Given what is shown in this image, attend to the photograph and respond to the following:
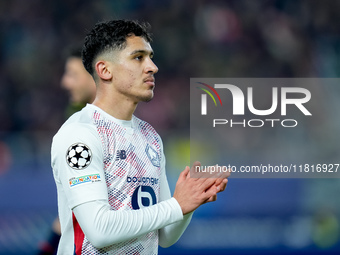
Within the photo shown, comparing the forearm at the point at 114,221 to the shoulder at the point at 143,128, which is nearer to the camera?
the forearm at the point at 114,221

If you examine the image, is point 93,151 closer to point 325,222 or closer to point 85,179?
point 85,179

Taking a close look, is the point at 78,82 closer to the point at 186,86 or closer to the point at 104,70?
the point at 104,70

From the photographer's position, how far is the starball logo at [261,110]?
7.02 m

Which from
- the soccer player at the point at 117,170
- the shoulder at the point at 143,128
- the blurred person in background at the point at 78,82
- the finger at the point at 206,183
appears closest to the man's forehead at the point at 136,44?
the soccer player at the point at 117,170

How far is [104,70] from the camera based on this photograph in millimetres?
2766

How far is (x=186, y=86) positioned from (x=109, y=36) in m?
4.99

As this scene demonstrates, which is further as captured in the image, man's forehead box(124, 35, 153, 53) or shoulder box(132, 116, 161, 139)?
shoulder box(132, 116, 161, 139)

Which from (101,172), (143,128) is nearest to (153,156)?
(143,128)

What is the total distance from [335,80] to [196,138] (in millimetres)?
2258

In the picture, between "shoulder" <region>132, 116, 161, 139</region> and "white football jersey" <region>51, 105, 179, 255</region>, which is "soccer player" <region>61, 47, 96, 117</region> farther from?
"white football jersey" <region>51, 105, 179, 255</region>

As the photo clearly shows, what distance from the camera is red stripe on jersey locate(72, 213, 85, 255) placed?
2.50 m

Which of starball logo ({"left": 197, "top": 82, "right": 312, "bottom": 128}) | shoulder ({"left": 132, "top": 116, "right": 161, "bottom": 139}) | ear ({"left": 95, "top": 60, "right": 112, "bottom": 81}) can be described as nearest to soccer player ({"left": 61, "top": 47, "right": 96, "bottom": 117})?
shoulder ({"left": 132, "top": 116, "right": 161, "bottom": 139})

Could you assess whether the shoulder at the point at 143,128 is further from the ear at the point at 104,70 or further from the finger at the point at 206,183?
the finger at the point at 206,183

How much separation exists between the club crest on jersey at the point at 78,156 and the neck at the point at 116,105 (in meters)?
0.35
